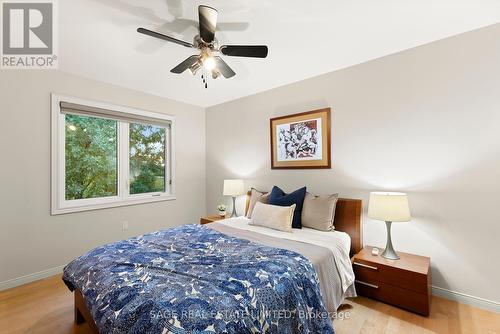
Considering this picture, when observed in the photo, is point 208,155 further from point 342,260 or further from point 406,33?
point 406,33

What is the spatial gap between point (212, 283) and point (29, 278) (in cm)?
268

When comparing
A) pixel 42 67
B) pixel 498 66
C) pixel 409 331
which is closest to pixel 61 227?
pixel 42 67

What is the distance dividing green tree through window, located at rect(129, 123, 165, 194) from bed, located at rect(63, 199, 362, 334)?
176cm

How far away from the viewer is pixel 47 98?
2.72m

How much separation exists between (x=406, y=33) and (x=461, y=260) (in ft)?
7.17

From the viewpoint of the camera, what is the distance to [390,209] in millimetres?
2131

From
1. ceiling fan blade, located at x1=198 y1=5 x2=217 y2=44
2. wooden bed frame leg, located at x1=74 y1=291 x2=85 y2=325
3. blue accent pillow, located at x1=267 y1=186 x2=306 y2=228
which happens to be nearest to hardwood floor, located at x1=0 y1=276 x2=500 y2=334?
wooden bed frame leg, located at x1=74 y1=291 x2=85 y2=325

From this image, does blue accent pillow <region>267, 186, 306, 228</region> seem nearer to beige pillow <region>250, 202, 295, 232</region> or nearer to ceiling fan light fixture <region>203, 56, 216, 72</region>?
beige pillow <region>250, 202, 295, 232</region>

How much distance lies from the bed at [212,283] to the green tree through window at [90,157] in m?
1.60

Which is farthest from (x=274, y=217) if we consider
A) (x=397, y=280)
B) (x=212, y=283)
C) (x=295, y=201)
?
(x=212, y=283)

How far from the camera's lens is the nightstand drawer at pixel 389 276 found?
1920 mm
